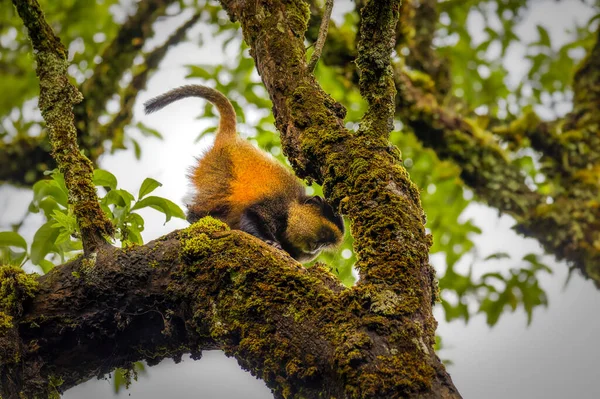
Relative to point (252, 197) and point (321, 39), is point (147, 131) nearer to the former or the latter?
point (252, 197)

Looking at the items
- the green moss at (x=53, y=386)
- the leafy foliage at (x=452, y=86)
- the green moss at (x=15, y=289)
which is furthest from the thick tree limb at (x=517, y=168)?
the green moss at (x=53, y=386)

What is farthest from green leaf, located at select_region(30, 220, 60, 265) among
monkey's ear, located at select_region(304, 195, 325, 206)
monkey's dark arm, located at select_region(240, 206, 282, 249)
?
monkey's ear, located at select_region(304, 195, 325, 206)

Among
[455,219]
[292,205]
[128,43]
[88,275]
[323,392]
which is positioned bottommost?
[323,392]

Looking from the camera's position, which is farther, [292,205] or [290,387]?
[292,205]

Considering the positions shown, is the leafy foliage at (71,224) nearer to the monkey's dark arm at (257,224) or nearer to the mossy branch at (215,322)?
the mossy branch at (215,322)

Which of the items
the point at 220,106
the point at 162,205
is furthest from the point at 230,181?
the point at 162,205

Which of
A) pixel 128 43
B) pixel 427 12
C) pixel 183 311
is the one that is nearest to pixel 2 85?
pixel 128 43

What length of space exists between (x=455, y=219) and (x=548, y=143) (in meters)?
1.33

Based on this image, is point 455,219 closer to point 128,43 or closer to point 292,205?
point 292,205

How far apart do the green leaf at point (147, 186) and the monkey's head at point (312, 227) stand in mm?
1558

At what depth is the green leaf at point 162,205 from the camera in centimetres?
354

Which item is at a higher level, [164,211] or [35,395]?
[164,211]

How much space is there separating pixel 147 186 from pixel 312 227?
1.67 meters

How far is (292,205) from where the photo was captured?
4.94 m
